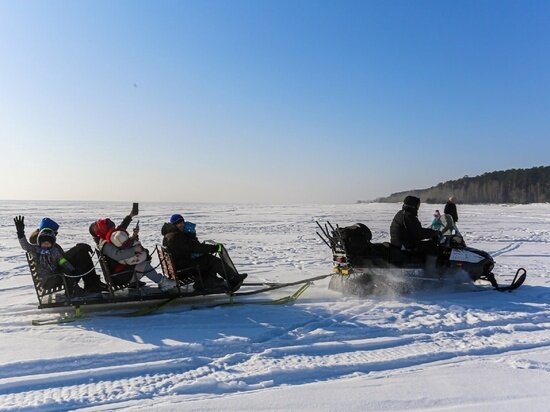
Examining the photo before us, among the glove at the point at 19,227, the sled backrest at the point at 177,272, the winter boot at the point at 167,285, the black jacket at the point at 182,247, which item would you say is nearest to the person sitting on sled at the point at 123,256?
the winter boot at the point at 167,285

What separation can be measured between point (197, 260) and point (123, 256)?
3.28 feet

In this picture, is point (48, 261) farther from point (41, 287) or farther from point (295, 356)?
point (295, 356)

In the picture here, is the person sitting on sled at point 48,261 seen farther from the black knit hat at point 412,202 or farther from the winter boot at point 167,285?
the black knit hat at point 412,202

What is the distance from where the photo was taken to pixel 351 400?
3.57 meters

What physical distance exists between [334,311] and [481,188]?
329 feet

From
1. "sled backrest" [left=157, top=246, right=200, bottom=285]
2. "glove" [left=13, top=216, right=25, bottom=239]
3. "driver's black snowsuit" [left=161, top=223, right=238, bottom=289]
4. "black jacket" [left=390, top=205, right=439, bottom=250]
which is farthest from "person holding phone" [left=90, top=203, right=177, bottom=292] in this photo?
"black jacket" [left=390, top=205, right=439, bottom=250]

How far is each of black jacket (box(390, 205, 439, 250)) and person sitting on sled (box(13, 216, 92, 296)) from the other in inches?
193

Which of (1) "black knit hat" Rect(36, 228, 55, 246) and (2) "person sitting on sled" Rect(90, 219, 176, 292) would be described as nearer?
(1) "black knit hat" Rect(36, 228, 55, 246)

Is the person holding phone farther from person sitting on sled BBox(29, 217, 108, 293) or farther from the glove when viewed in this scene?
the glove

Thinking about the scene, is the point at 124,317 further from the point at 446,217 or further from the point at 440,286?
the point at 446,217

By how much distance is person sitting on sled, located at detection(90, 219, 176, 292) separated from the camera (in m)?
6.14

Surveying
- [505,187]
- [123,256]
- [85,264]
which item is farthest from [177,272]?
[505,187]

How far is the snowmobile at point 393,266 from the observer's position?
742cm

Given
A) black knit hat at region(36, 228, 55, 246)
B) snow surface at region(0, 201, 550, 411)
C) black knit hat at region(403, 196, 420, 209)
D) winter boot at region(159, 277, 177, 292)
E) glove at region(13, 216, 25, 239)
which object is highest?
black knit hat at region(403, 196, 420, 209)
